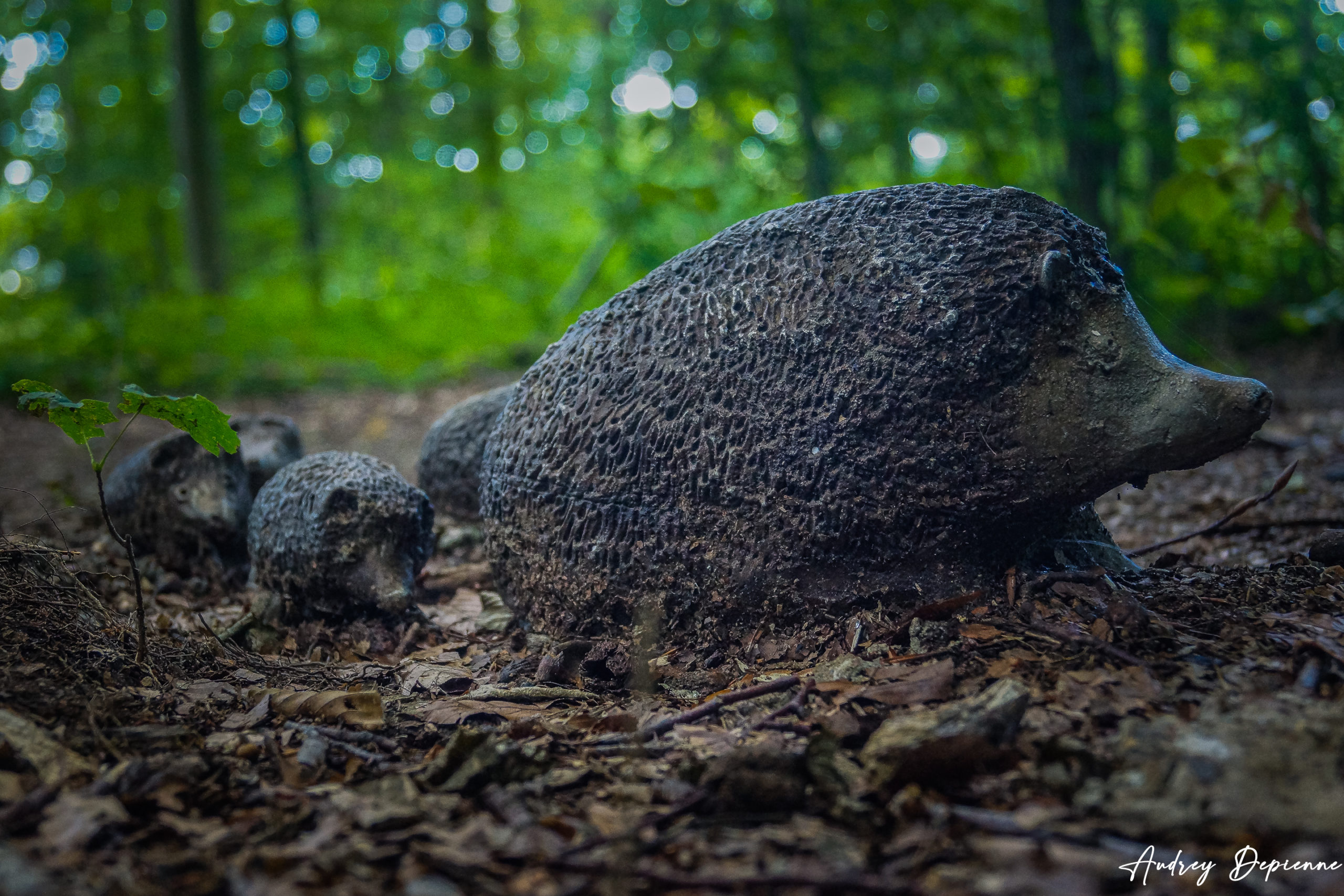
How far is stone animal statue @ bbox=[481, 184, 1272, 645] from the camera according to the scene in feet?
8.16

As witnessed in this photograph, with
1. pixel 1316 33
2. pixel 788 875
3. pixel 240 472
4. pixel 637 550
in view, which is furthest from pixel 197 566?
pixel 1316 33

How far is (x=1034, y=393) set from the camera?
8.18 feet

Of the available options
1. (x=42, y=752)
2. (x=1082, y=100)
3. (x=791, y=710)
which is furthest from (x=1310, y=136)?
(x=42, y=752)

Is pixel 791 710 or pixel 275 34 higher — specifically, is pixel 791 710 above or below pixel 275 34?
below

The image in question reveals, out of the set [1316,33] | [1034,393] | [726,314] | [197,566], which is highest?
[1316,33]

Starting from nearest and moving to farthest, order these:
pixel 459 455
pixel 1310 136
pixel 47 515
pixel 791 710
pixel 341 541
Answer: pixel 791 710 < pixel 341 541 < pixel 47 515 < pixel 459 455 < pixel 1310 136

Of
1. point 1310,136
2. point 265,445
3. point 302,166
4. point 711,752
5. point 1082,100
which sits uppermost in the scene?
point 302,166

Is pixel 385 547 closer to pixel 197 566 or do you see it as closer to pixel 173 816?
pixel 197 566

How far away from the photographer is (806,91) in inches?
274

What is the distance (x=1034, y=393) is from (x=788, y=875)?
155cm

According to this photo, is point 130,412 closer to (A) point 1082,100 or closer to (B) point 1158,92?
(A) point 1082,100

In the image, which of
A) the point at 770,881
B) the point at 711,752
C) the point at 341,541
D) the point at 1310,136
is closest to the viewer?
the point at 770,881

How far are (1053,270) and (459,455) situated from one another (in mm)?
2765

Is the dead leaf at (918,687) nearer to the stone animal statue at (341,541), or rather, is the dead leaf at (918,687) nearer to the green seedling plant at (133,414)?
the stone animal statue at (341,541)
